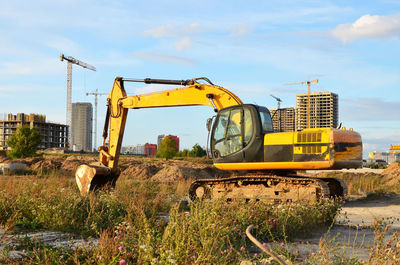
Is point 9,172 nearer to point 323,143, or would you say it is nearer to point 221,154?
point 221,154

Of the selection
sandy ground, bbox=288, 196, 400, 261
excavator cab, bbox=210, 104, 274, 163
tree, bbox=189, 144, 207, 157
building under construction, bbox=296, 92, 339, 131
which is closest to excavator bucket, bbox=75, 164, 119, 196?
excavator cab, bbox=210, 104, 274, 163

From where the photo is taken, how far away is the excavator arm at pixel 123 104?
13.6 m

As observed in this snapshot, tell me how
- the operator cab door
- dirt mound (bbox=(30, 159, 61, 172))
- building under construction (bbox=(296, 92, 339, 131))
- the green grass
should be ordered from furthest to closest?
building under construction (bbox=(296, 92, 339, 131)), dirt mound (bbox=(30, 159, 61, 172)), the operator cab door, the green grass

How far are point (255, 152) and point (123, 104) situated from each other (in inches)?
221

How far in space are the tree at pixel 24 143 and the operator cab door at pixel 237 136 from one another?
158 feet

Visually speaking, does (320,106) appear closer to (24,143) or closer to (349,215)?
(24,143)

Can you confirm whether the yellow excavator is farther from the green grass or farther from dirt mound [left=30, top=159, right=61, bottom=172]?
dirt mound [left=30, top=159, right=61, bottom=172]

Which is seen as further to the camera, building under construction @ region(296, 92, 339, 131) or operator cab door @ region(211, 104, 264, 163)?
building under construction @ region(296, 92, 339, 131)

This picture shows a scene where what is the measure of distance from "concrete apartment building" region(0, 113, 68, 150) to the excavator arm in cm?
14722

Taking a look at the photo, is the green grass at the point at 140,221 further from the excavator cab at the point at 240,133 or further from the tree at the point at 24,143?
the tree at the point at 24,143

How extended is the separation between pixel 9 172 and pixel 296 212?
24863 mm

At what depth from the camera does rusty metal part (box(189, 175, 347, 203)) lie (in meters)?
11.9

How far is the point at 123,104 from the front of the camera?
15.3 meters

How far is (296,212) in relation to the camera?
861cm
